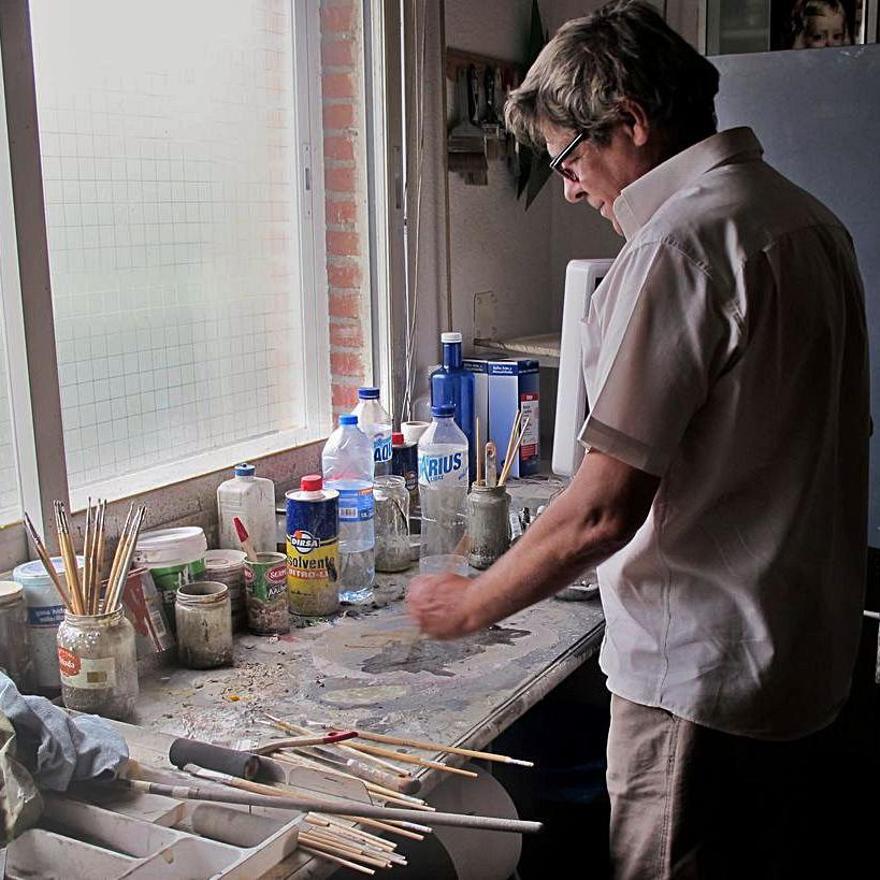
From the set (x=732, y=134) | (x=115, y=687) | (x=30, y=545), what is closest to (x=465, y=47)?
(x=732, y=134)

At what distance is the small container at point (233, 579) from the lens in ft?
6.08

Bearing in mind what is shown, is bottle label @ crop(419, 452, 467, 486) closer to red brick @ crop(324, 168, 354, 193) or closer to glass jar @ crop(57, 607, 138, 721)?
red brick @ crop(324, 168, 354, 193)

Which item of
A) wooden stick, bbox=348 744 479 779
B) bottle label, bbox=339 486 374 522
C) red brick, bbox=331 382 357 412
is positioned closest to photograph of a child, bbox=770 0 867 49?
red brick, bbox=331 382 357 412

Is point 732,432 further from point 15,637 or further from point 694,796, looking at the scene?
point 15,637

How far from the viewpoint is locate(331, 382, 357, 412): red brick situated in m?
2.59

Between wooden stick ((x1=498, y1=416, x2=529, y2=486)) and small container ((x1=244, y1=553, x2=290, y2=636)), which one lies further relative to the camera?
wooden stick ((x1=498, y1=416, x2=529, y2=486))

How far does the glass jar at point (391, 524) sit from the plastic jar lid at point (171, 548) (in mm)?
405

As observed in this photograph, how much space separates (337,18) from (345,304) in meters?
0.62

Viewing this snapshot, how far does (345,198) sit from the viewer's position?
253 centimetres

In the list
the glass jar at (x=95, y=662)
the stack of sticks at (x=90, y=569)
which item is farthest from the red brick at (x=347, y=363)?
the glass jar at (x=95, y=662)

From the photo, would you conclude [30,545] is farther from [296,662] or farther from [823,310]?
[823,310]

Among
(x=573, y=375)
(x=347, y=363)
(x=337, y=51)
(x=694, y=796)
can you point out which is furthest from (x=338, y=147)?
(x=694, y=796)

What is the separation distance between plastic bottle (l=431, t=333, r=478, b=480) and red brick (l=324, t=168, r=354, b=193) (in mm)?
418

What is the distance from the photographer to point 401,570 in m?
2.16
